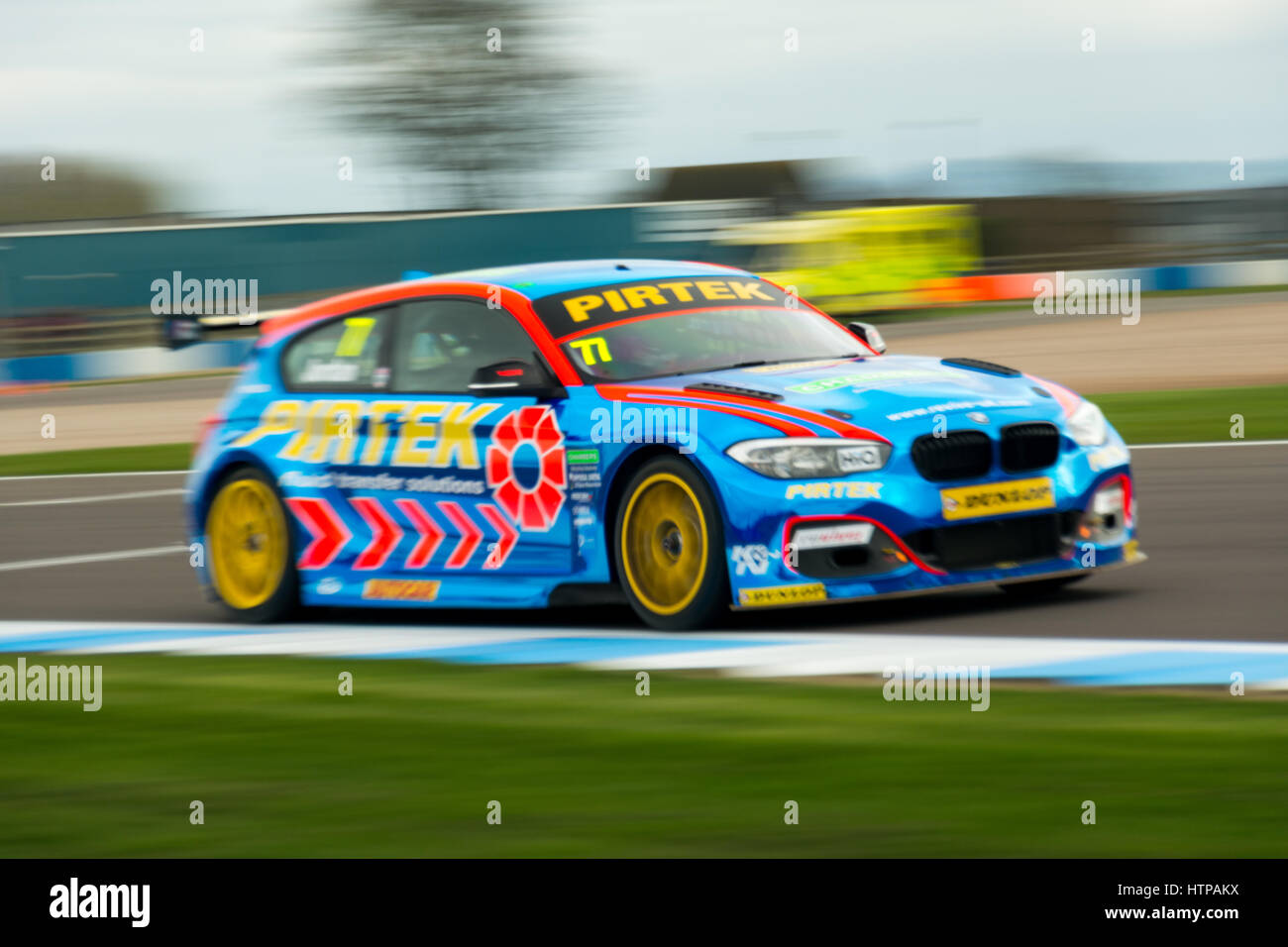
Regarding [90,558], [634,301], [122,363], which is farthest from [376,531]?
[122,363]

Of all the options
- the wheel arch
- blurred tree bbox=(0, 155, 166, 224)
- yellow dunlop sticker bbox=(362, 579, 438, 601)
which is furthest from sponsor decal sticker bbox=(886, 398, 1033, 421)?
blurred tree bbox=(0, 155, 166, 224)

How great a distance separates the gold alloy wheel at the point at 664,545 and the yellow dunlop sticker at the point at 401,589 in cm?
119

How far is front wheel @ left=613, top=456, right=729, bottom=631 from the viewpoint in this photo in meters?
7.65

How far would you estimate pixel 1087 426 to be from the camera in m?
8.23

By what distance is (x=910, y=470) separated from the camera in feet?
24.9

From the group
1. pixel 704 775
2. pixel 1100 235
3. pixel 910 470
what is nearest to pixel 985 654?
pixel 910 470

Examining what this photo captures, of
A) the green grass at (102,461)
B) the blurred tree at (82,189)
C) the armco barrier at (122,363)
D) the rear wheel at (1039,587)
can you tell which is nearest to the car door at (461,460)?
the rear wheel at (1039,587)

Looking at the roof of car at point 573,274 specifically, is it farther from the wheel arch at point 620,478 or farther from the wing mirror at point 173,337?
the wing mirror at point 173,337

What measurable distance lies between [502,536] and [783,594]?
Answer: 142cm

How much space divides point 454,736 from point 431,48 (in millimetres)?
50697

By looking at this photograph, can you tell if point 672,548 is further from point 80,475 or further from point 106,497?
point 80,475

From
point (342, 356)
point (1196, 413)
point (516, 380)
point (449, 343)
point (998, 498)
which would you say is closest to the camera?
point (998, 498)

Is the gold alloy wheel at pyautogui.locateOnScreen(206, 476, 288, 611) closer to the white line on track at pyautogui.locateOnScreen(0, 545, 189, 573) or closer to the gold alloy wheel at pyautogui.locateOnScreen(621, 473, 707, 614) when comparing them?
the gold alloy wheel at pyautogui.locateOnScreen(621, 473, 707, 614)

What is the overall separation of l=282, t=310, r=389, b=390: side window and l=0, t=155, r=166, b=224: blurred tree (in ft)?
126
